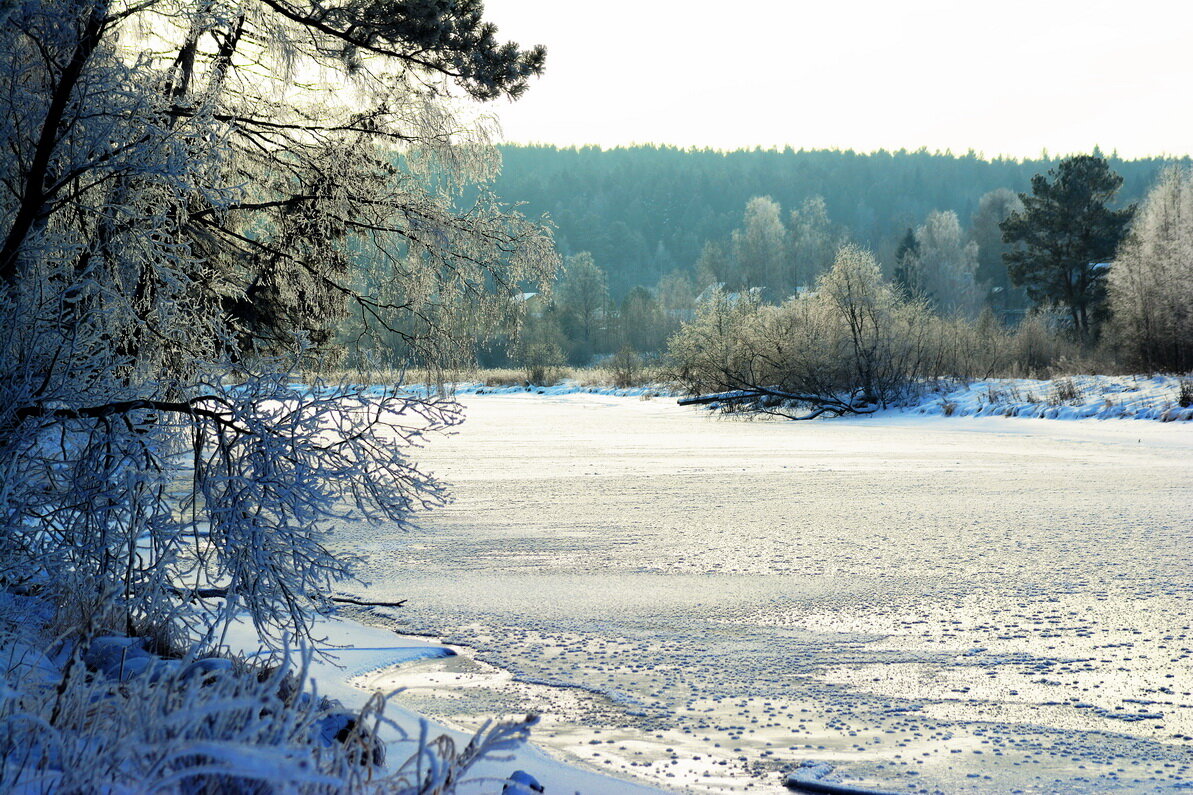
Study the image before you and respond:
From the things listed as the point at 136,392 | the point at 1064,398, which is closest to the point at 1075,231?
the point at 1064,398

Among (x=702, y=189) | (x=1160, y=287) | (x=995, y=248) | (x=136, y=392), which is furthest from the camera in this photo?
(x=702, y=189)

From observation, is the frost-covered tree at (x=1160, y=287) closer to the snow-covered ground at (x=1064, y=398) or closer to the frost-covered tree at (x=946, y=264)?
the snow-covered ground at (x=1064, y=398)

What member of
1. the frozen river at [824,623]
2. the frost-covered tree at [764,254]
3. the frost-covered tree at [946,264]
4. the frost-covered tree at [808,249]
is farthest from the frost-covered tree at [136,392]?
the frost-covered tree at [764,254]

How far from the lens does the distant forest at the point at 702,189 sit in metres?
105

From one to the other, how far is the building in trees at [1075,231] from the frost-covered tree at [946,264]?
15.0 m

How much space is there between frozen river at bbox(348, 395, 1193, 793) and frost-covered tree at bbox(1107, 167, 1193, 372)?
1646 cm

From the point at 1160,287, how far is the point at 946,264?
39.6m

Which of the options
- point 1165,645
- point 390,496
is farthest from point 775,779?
point 1165,645

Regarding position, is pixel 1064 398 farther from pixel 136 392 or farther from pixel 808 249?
pixel 808 249

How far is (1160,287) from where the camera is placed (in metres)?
24.3

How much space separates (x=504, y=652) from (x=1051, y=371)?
21579mm

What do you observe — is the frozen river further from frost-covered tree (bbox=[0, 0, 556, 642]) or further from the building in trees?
the building in trees

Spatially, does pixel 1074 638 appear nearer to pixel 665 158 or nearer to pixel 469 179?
pixel 469 179

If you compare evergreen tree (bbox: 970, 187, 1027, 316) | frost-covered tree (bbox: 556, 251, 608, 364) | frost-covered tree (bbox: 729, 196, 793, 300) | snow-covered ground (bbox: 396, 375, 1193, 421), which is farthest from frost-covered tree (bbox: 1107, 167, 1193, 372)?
frost-covered tree (bbox: 556, 251, 608, 364)
